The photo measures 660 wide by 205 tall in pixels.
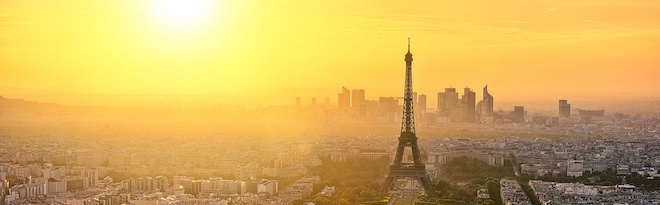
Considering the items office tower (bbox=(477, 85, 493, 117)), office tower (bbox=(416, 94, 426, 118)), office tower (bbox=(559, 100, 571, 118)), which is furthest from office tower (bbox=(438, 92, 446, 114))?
office tower (bbox=(559, 100, 571, 118))

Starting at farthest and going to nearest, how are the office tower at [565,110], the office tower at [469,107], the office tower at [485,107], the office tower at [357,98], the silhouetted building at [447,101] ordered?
the office tower at [565,110] → the office tower at [485,107] → the silhouetted building at [447,101] → the office tower at [469,107] → the office tower at [357,98]

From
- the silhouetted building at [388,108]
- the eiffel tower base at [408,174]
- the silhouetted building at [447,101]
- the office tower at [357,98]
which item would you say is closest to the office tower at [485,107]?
the silhouetted building at [447,101]

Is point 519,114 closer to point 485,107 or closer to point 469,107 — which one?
point 485,107

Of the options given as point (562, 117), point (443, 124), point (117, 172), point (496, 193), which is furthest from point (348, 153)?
point (562, 117)

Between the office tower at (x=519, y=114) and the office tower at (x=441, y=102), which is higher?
the office tower at (x=441, y=102)

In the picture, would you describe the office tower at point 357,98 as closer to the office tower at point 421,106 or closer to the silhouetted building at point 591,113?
the office tower at point 421,106

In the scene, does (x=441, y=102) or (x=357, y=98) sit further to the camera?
(x=441, y=102)

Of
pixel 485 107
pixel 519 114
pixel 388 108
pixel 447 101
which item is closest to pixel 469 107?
pixel 447 101
